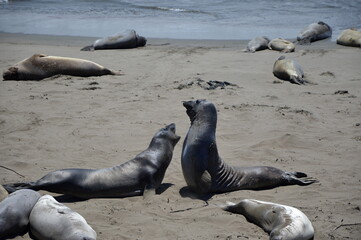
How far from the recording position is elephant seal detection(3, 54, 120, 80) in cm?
949

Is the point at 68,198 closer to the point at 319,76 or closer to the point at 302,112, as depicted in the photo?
the point at 302,112

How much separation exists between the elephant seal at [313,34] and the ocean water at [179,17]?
307 mm

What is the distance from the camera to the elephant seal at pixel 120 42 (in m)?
12.4

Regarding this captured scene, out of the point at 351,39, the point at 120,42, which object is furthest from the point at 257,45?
the point at 120,42

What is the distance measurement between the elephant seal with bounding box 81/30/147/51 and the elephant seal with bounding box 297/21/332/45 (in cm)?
365

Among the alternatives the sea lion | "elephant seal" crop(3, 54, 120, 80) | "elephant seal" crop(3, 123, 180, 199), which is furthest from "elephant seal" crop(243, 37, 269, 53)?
"elephant seal" crop(3, 123, 180, 199)

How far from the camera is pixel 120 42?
1257cm

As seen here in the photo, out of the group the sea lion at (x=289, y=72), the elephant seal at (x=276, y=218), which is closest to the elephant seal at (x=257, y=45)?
the sea lion at (x=289, y=72)

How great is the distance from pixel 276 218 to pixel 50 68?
631 cm

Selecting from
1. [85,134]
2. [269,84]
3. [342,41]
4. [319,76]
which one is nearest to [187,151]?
[85,134]

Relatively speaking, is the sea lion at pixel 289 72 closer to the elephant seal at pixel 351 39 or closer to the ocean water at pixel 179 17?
the elephant seal at pixel 351 39

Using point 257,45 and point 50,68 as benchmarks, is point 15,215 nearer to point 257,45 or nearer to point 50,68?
point 50,68

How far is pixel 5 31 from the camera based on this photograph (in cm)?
1499

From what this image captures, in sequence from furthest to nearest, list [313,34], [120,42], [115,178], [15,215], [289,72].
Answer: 1. [313,34]
2. [120,42]
3. [289,72]
4. [115,178]
5. [15,215]
